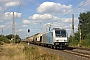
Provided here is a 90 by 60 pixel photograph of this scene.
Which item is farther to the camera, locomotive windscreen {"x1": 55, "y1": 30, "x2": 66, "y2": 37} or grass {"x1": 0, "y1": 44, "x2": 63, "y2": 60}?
locomotive windscreen {"x1": 55, "y1": 30, "x2": 66, "y2": 37}

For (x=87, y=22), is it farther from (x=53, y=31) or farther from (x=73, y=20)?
(x=53, y=31)

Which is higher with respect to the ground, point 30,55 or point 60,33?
point 60,33

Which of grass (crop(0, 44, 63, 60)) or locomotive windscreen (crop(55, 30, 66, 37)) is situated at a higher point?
locomotive windscreen (crop(55, 30, 66, 37))

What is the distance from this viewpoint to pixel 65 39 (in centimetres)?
3108

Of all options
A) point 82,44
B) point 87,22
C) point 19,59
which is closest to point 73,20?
point 82,44

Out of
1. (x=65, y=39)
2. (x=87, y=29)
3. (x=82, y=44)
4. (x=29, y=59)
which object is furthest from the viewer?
(x=87, y=29)

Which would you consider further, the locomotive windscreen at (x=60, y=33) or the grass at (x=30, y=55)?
the locomotive windscreen at (x=60, y=33)

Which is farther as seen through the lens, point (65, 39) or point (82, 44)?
point (82, 44)

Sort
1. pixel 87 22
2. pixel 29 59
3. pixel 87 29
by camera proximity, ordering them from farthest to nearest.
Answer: pixel 87 22 → pixel 87 29 → pixel 29 59

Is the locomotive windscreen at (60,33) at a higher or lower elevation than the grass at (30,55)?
higher

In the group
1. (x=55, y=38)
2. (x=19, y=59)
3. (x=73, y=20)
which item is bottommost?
(x=19, y=59)

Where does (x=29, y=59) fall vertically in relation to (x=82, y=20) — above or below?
below

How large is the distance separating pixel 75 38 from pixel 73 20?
5696mm

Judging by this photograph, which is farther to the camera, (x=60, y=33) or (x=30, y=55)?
(x=60, y=33)
